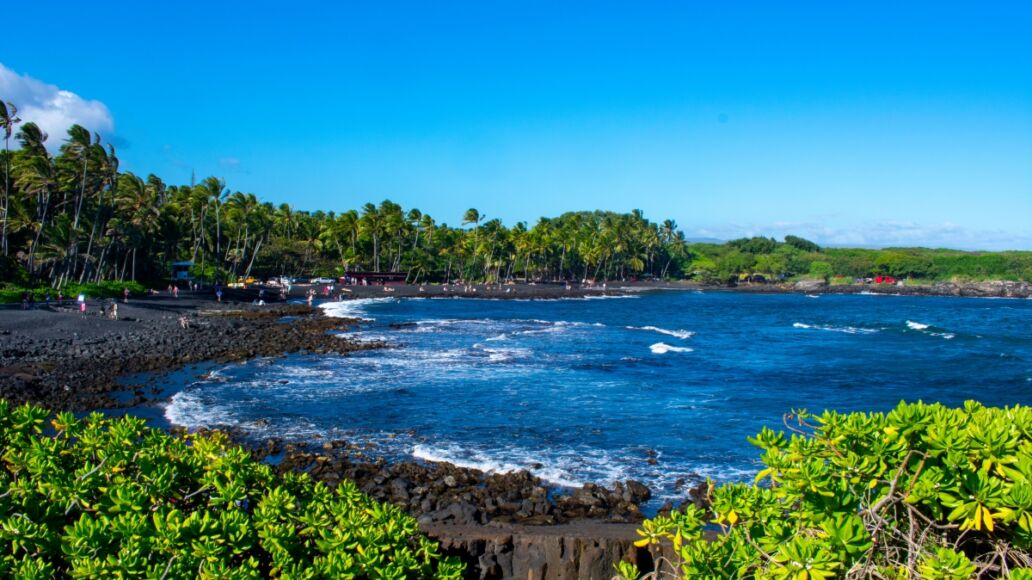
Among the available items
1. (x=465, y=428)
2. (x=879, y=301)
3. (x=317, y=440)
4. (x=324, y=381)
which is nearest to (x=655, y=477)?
(x=465, y=428)

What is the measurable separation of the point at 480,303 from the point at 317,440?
58505mm

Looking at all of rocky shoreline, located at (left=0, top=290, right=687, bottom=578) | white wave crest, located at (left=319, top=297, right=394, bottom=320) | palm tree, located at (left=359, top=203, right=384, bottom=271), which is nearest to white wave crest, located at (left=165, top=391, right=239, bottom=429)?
rocky shoreline, located at (left=0, top=290, right=687, bottom=578)

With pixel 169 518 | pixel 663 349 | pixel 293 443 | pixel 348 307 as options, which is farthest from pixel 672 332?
pixel 169 518

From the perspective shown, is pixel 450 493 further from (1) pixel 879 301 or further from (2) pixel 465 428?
(1) pixel 879 301

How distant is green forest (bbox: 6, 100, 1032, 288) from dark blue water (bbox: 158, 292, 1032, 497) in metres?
23.0

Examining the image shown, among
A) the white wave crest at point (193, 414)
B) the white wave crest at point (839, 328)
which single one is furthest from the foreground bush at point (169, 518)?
the white wave crest at point (839, 328)

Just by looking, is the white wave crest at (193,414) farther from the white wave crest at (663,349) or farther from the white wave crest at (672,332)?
the white wave crest at (672,332)

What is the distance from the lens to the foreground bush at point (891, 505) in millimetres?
5199

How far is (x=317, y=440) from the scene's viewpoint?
773 inches

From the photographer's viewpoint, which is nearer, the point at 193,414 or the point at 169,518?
the point at 169,518

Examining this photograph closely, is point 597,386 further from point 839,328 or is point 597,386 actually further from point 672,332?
point 839,328

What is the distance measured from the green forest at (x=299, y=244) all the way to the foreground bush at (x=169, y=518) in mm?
50926

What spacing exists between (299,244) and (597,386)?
72.9m

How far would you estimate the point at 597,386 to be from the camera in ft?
96.8
